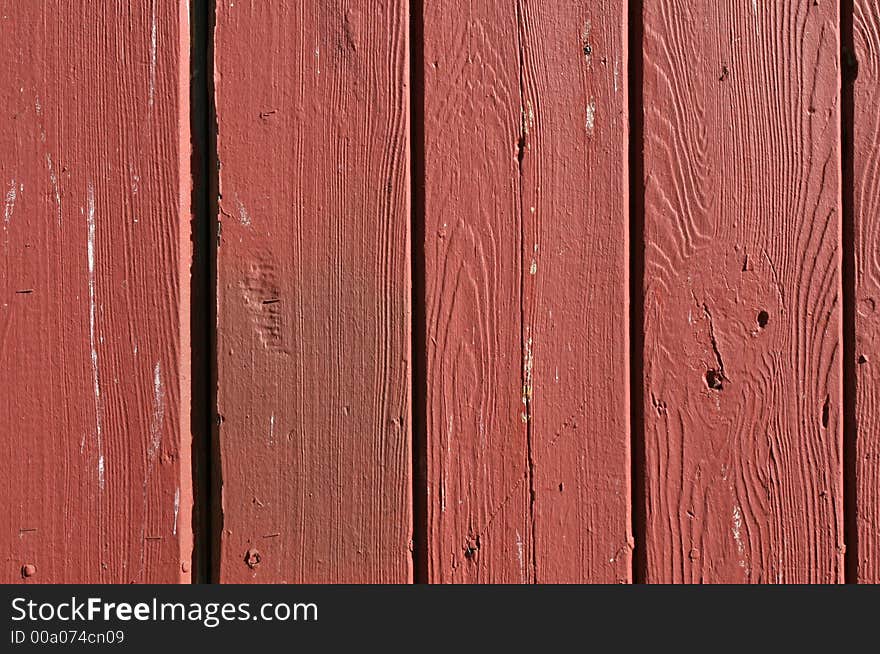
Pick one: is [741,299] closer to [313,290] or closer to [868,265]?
[868,265]

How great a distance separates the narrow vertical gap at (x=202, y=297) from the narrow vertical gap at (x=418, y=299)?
0.25m

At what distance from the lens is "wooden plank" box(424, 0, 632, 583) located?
99 centimetres

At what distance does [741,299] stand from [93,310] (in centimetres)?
82

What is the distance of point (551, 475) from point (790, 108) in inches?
22.1

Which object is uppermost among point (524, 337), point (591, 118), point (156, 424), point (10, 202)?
point (591, 118)

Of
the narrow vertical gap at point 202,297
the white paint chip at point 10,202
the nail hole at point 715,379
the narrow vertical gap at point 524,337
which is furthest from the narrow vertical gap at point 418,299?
the white paint chip at point 10,202

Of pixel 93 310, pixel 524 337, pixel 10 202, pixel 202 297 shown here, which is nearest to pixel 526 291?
pixel 524 337

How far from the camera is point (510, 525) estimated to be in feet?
3.26

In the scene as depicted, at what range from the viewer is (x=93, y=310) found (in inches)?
38.7

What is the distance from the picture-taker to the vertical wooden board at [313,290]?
0.98 m

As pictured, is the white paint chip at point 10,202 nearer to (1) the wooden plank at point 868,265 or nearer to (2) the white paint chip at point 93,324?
(2) the white paint chip at point 93,324

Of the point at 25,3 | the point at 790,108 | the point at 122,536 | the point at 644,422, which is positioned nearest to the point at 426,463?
the point at 644,422
